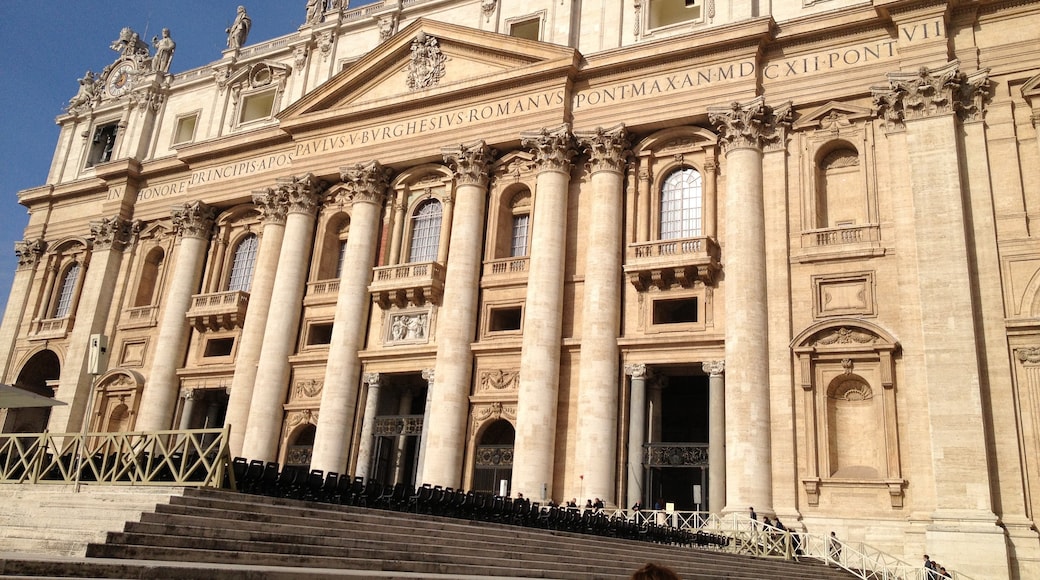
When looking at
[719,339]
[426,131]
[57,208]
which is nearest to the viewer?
[719,339]

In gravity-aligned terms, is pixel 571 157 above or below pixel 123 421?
above

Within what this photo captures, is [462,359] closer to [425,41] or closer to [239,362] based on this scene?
[239,362]

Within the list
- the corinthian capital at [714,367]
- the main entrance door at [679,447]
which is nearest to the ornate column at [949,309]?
the corinthian capital at [714,367]

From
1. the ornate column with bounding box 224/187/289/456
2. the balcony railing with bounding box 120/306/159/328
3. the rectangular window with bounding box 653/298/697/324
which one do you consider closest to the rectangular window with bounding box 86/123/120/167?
the balcony railing with bounding box 120/306/159/328

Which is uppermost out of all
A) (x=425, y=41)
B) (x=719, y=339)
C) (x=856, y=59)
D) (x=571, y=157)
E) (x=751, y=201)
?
(x=425, y=41)

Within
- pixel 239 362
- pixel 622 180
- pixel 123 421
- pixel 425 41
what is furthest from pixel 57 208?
pixel 622 180

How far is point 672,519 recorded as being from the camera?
22.0 meters

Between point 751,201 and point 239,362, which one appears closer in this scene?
point 751,201

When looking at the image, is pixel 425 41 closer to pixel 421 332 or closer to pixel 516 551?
pixel 421 332

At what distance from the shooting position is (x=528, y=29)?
32406 mm

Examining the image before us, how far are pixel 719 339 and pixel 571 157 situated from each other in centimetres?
790

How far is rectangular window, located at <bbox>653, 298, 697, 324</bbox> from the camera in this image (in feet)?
85.9

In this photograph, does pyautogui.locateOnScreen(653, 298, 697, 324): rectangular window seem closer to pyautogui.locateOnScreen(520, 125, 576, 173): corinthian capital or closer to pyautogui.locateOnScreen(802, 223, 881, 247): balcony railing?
pyautogui.locateOnScreen(802, 223, 881, 247): balcony railing

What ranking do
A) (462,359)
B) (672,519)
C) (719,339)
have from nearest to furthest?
(672,519) < (719,339) < (462,359)
